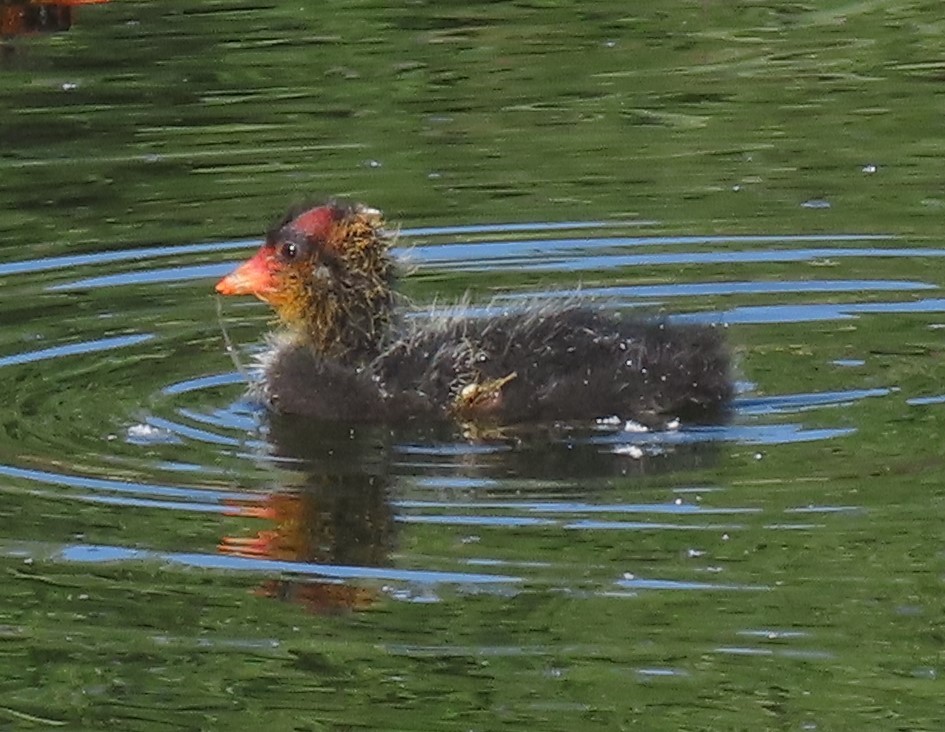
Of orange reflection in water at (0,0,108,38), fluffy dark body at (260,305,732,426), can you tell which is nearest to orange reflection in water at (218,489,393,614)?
fluffy dark body at (260,305,732,426)

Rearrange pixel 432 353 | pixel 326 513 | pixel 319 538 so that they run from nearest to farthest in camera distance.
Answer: pixel 319 538
pixel 326 513
pixel 432 353

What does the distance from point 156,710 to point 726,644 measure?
1368 mm

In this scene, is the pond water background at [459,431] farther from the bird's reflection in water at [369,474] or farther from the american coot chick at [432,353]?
the american coot chick at [432,353]

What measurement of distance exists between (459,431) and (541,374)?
319 millimetres

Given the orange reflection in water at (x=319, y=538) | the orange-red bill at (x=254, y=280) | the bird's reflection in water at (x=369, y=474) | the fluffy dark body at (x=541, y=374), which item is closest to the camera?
the orange reflection in water at (x=319, y=538)

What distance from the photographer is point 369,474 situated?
813 cm

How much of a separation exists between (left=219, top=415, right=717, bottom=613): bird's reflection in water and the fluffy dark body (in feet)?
0.30

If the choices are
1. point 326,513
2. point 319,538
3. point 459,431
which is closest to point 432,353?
point 459,431

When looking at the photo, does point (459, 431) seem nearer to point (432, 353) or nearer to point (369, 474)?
point (432, 353)

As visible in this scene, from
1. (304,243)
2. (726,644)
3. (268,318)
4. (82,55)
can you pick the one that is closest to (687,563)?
(726,644)

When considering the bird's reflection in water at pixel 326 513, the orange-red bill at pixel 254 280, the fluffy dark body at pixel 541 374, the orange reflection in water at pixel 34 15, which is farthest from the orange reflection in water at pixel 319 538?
the orange reflection in water at pixel 34 15

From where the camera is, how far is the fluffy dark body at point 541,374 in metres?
8.59

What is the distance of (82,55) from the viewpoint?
48.2 ft

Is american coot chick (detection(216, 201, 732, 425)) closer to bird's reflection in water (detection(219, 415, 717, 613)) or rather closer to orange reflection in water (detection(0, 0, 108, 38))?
bird's reflection in water (detection(219, 415, 717, 613))
